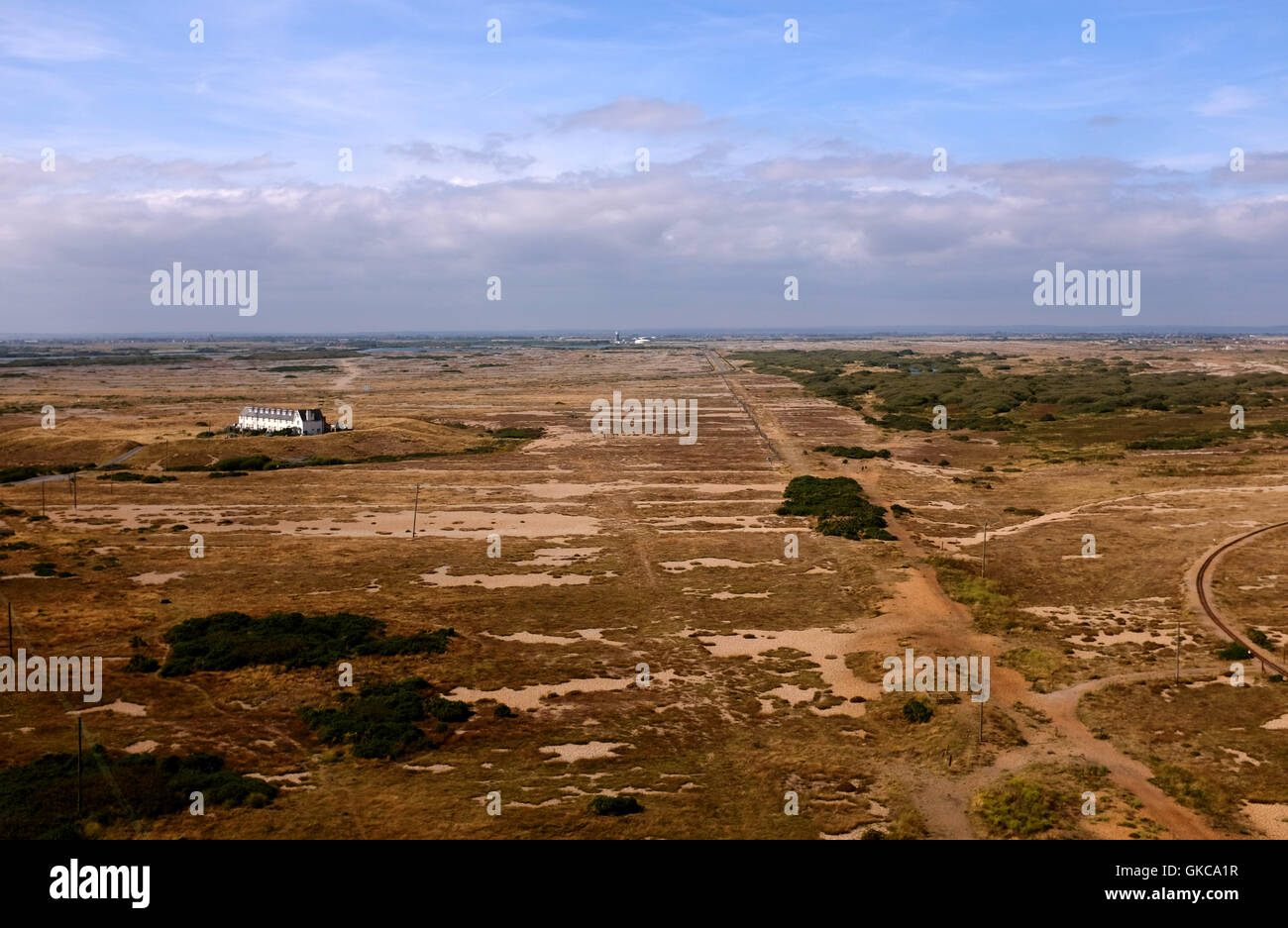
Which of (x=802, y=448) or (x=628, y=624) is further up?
(x=802, y=448)

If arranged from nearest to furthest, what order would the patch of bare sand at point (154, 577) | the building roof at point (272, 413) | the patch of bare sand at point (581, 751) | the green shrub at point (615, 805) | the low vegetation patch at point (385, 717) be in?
the green shrub at point (615, 805)
the patch of bare sand at point (581, 751)
the low vegetation patch at point (385, 717)
the patch of bare sand at point (154, 577)
the building roof at point (272, 413)

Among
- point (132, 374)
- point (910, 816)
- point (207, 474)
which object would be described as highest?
point (132, 374)

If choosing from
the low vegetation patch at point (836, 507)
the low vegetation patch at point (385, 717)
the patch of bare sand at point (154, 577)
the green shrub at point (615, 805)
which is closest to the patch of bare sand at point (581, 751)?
the green shrub at point (615, 805)

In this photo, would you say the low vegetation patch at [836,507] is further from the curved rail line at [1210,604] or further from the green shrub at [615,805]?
the green shrub at [615,805]

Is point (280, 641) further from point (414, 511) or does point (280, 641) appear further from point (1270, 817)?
point (1270, 817)

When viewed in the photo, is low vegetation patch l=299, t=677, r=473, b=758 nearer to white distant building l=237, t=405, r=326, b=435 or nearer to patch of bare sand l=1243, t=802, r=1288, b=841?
patch of bare sand l=1243, t=802, r=1288, b=841

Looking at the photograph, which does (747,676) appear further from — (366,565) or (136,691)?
(366,565)

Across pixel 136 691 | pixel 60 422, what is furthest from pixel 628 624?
pixel 60 422
